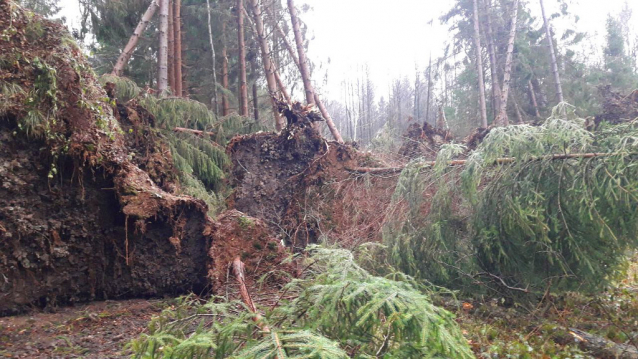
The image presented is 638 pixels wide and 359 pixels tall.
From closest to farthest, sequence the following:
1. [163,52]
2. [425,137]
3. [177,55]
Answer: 1. [163,52]
2. [425,137]
3. [177,55]

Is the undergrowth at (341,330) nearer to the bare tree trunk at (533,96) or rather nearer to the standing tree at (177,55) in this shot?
the standing tree at (177,55)

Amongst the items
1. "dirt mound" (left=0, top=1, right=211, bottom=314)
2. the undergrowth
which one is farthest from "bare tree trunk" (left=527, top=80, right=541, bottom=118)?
the undergrowth

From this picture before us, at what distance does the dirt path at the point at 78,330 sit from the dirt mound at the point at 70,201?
0.20 m

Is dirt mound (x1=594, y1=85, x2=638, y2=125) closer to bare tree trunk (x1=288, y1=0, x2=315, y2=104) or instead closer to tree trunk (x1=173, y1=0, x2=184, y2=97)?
bare tree trunk (x1=288, y1=0, x2=315, y2=104)

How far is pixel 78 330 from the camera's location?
11.3ft

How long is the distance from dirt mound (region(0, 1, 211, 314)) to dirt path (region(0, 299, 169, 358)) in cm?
20

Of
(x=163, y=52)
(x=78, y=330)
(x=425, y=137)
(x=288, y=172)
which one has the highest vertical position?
(x=163, y=52)

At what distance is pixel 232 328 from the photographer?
74.9 inches

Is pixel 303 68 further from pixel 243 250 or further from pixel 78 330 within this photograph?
pixel 78 330

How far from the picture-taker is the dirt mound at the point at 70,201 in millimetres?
3648

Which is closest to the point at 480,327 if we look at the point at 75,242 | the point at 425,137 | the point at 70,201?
the point at 75,242

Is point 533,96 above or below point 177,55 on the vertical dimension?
below

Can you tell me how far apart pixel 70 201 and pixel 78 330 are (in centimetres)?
122

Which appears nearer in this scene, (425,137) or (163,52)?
(163,52)
